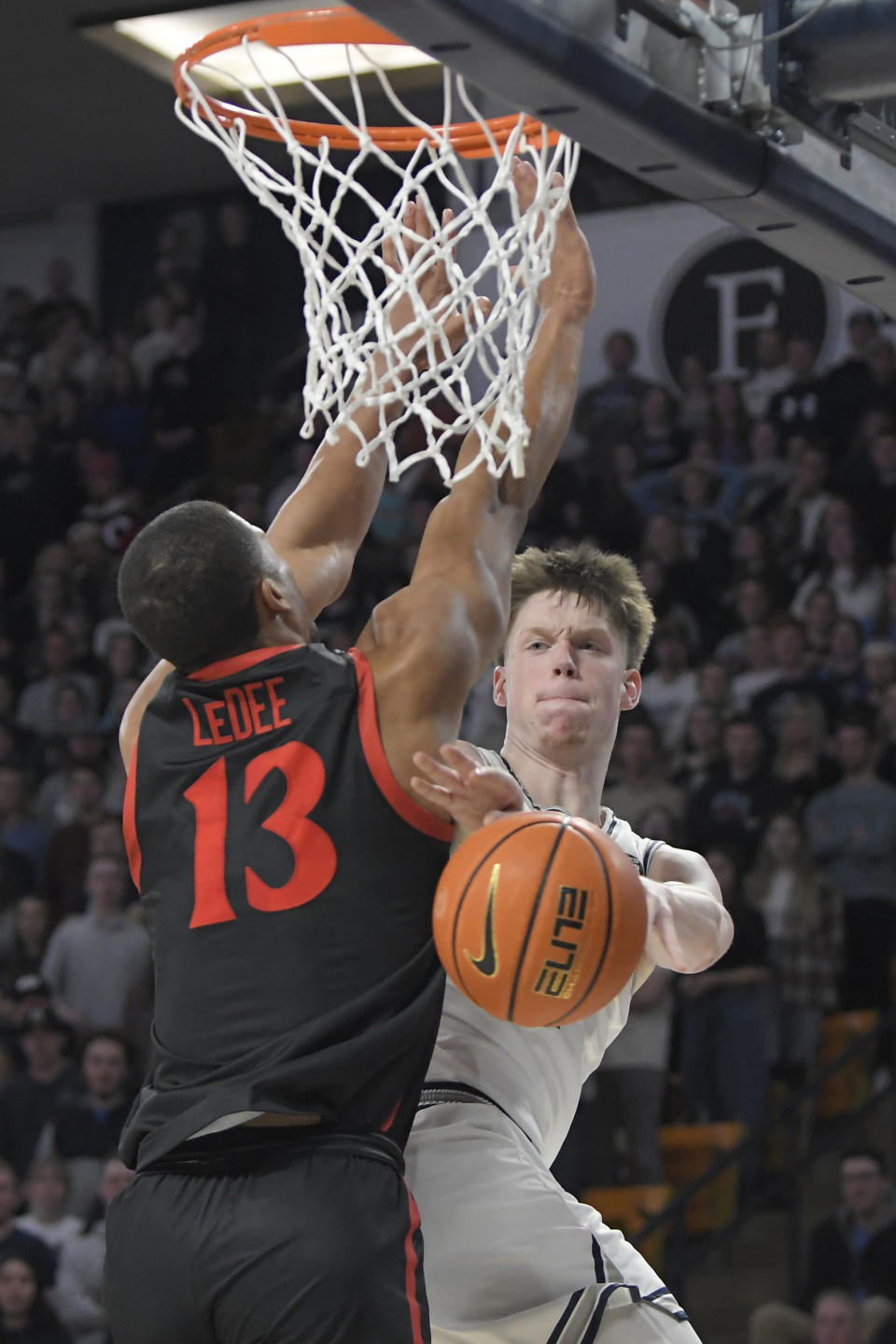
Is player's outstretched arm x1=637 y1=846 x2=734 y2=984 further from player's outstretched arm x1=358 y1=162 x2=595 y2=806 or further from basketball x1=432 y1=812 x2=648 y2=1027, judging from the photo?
player's outstretched arm x1=358 y1=162 x2=595 y2=806

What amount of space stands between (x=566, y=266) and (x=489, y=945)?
57.7 inches

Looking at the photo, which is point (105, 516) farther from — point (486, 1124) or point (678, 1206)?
point (486, 1124)

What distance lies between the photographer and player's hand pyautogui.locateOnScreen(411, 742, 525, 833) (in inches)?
108

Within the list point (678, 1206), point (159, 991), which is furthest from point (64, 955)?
point (159, 991)

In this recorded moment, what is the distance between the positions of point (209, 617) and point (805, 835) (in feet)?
17.6

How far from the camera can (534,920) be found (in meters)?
2.71

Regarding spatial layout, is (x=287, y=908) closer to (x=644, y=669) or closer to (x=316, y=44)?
(x=316, y=44)

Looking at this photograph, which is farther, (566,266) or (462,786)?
(566,266)

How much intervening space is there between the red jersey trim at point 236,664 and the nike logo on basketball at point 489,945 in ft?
1.60

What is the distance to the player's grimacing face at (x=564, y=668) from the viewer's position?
3742 mm

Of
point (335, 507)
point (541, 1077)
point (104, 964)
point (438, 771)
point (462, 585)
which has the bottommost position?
point (104, 964)

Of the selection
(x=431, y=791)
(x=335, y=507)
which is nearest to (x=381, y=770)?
(x=431, y=791)

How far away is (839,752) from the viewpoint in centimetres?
794

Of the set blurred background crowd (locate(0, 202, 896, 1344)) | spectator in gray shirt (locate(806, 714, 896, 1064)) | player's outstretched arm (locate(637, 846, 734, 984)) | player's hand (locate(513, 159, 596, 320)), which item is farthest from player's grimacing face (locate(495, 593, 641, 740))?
spectator in gray shirt (locate(806, 714, 896, 1064))
